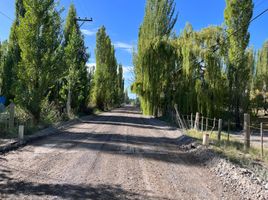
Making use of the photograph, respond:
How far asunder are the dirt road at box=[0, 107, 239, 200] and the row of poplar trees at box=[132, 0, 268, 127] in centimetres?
1463

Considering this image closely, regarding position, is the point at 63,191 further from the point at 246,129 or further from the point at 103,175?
the point at 246,129

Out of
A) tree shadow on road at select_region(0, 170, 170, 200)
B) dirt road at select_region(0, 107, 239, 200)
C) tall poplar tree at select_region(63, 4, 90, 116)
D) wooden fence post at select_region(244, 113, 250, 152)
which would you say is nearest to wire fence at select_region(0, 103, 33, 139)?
dirt road at select_region(0, 107, 239, 200)

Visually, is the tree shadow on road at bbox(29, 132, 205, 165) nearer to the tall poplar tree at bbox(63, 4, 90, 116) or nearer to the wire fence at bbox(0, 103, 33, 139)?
the wire fence at bbox(0, 103, 33, 139)

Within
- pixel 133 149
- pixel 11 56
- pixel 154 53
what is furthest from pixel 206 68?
pixel 11 56

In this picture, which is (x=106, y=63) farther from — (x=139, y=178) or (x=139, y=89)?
(x=139, y=178)

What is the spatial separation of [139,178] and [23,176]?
103 inches

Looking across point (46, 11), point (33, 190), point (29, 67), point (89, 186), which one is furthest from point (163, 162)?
point (46, 11)

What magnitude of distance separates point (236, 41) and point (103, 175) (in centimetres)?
2244

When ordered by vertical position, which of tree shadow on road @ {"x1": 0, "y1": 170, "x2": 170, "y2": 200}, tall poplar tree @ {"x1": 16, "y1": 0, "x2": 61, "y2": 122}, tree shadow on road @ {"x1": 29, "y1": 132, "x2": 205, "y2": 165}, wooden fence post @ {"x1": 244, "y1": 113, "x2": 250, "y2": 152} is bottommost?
tree shadow on road @ {"x1": 0, "y1": 170, "x2": 170, "y2": 200}

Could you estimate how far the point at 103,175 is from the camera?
26.8 feet

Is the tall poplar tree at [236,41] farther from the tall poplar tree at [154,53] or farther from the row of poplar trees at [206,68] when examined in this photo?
the tall poplar tree at [154,53]

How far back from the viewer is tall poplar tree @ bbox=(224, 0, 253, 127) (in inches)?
1093

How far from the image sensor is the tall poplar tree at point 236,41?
91.1 feet

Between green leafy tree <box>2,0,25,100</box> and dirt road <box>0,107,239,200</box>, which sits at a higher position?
green leafy tree <box>2,0,25,100</box>
